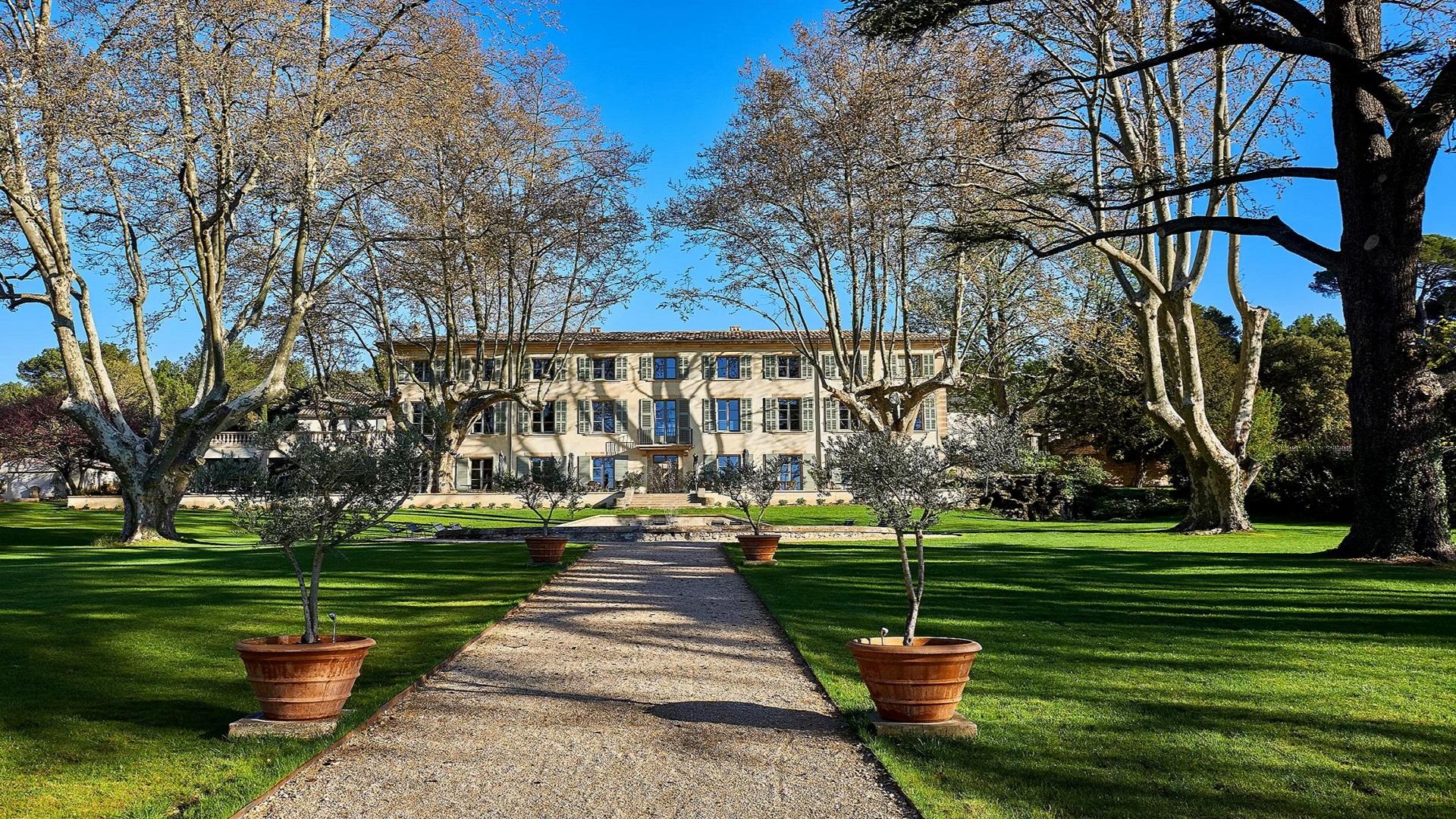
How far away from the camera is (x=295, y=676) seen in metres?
4.99

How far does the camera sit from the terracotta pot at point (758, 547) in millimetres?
14672

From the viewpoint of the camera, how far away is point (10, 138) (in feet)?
46.9

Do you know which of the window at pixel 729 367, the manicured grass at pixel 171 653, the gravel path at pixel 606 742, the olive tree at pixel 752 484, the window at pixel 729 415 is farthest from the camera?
the window at pixel 729 367

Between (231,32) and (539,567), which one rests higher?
(231,32)

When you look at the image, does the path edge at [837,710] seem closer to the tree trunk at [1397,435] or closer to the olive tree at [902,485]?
the olive tree at [902,485]

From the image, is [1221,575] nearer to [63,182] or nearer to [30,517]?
[63,182]

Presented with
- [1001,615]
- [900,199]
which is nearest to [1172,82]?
[900,199]

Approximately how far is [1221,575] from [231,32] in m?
15.5

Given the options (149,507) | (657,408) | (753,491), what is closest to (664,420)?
(657,408)

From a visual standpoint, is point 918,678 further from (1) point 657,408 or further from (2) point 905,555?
(1) point 657,408

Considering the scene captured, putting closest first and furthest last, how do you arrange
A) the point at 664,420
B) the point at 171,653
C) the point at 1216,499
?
the point at 171,653 → the point at 1216,499 → the point at 664,420

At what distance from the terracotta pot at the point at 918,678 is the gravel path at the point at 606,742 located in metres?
0.29

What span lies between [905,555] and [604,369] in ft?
132

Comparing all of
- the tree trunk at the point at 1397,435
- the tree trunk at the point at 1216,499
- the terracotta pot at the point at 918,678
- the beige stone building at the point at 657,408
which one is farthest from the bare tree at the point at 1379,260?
the beige stone building at the point at 657,408
